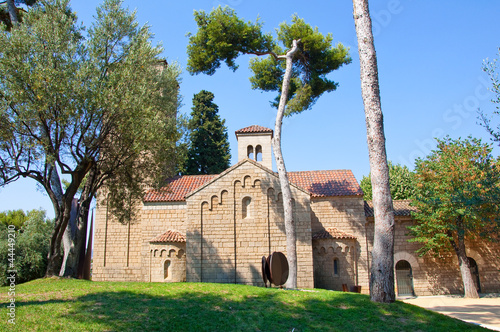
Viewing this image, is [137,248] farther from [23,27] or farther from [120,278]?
[23,27]

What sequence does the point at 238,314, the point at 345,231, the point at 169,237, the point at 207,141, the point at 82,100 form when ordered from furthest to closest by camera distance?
the point at 207,141, the point at 345,231, the point at 169,237, the point at 82,100, the point at 238,314

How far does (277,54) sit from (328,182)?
27.6 feet

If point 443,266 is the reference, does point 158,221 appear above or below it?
above

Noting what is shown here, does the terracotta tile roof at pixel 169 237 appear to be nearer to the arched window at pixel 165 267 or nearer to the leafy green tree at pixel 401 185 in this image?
the arched window at pixel 165 267

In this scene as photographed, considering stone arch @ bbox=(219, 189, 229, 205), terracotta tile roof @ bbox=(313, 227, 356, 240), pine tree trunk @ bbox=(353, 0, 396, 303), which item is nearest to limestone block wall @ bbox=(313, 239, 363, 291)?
terracotta tile roof @ bbox=(313, 227, 356, 240)

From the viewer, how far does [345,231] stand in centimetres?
2102

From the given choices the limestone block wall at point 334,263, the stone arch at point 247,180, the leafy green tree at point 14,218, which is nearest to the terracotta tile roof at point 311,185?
the stone arch at point 247,180

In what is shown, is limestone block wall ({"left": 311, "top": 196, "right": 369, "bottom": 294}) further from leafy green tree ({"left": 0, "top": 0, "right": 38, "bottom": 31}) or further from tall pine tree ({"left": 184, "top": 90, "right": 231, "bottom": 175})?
leafy green tree ({"left": 0, "top": 0, "right": 38, "bottom": 31})

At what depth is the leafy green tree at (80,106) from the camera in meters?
12.3

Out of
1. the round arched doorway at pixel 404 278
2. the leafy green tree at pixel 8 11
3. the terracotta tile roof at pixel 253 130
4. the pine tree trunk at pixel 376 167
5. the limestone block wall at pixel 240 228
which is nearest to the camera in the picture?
the pine tree trunk at pixel 376 167

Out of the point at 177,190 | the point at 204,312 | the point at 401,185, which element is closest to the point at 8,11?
the point at 177,190

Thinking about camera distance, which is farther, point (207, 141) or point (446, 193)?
point (207, 141)

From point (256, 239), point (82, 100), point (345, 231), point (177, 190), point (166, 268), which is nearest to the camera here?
point (82, 100)

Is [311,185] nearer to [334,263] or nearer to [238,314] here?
[334,263]
